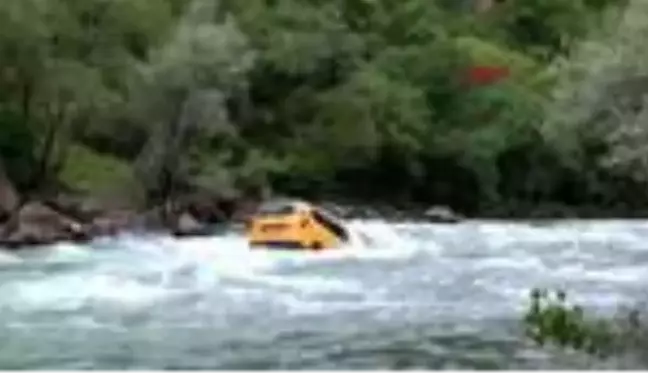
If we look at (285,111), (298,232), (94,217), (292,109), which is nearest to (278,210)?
(298,232)

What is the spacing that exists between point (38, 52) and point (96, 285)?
16876mm

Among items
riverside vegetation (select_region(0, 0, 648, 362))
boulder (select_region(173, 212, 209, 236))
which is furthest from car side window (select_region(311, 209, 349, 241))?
riverside vegetation (select_region(0, 0, 648, 362))

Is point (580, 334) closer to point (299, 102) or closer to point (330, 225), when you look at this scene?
point (330, 225)

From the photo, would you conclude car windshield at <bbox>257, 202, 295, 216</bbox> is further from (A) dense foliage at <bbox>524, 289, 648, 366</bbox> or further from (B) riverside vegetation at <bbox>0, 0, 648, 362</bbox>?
(A) dense foliage at <bbox>524, 289, 648, 366</bbox>

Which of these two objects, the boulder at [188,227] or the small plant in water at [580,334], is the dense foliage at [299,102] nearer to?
the boulder at [188,227]

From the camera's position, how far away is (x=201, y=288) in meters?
29.1

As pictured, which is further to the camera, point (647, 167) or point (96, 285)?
point (96, 285)

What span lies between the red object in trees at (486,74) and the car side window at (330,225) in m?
25.2

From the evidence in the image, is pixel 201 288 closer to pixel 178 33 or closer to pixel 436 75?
pixel 178 33

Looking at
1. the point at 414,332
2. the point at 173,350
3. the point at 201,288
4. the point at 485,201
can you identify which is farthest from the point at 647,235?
the point at 173,350

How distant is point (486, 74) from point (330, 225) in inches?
1059

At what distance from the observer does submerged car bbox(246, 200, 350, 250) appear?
130 ft

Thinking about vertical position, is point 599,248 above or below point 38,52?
below

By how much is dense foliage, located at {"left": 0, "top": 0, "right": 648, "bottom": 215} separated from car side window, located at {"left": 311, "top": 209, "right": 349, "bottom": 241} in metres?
8.04
